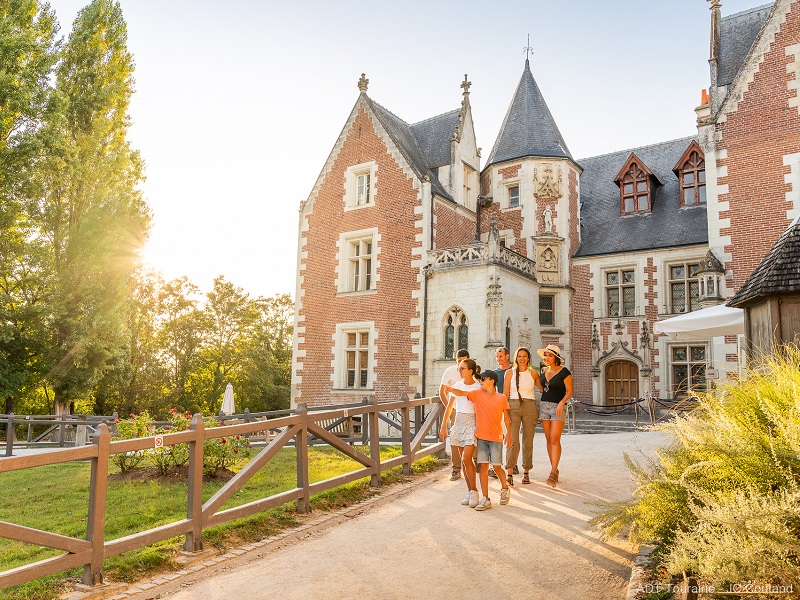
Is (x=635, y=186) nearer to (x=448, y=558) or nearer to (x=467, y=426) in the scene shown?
(x=467, y=426)

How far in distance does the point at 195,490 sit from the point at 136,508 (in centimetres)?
251

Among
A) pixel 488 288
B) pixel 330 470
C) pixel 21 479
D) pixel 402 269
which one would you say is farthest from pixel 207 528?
pixel 402 269

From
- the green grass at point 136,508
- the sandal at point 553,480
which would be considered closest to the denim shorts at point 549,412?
the sandal at point 553,480

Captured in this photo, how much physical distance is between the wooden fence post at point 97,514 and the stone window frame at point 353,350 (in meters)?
14.9

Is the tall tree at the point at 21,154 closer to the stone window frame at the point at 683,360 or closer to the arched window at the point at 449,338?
the arched window at the point at 449,338

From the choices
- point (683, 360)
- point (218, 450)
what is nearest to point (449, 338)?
point (683, 360)

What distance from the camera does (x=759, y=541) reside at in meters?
2.91

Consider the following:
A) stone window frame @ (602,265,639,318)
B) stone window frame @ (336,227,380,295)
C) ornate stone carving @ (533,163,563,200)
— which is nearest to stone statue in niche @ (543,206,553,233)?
ornate stone carving @ (533,163,563,200)

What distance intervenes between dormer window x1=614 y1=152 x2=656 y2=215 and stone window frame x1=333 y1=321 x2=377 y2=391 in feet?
33.7

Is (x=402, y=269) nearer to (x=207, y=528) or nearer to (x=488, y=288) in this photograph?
(x=488, y=288)

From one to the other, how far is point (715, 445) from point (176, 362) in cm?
3499

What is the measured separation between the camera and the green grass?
5.01m

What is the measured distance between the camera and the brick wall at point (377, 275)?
19.1 m

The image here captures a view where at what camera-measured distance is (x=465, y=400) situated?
6.93m
